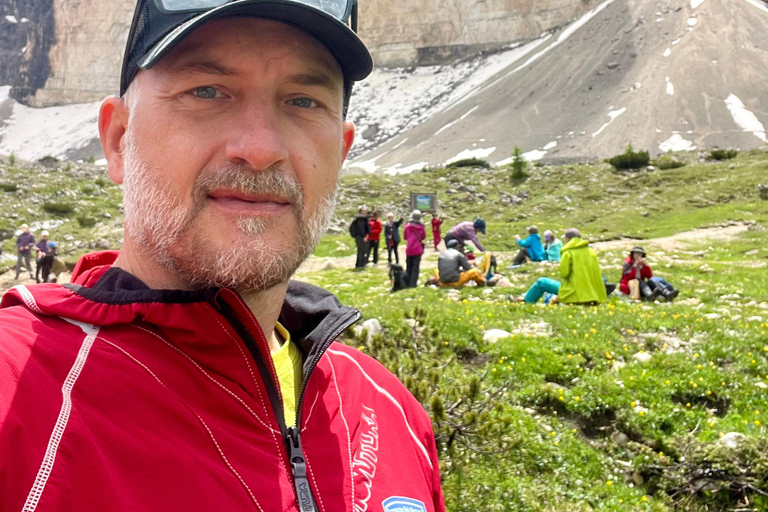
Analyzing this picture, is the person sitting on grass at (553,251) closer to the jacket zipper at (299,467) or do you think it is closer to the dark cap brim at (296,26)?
the dark cap brim at (296,26)

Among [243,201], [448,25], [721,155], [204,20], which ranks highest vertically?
[448,25]

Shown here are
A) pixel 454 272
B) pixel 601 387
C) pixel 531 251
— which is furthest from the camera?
pixel 531 251

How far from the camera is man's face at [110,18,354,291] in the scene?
1603 millimetres

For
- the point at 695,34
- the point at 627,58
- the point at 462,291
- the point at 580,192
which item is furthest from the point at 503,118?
the point at 462,291

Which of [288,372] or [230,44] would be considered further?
[288,372]

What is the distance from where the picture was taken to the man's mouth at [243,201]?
1617mm

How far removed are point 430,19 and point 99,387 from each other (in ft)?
308

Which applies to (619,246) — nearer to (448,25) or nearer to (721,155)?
(721,155)

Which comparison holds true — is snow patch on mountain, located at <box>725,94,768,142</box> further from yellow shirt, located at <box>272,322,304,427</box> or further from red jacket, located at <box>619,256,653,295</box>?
yellow shirt, located at <box>272,322,304,427</box>

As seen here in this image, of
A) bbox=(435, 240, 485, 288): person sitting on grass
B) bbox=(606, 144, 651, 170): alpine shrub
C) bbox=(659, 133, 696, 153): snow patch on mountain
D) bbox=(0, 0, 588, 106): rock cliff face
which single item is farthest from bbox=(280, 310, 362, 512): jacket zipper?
bbox=(0, 0, 588, 106): rock cliff face

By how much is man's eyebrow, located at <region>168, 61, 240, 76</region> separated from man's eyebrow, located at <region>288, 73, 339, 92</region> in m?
0.20

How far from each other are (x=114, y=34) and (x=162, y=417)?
109257 millimetres

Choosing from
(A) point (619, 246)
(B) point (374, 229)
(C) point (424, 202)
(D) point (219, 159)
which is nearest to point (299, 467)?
(D) point (219, 159)

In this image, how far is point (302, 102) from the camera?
5.95 feet
